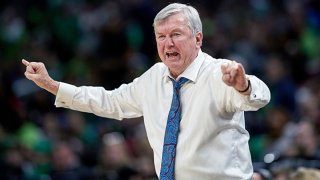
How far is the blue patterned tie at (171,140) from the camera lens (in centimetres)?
534

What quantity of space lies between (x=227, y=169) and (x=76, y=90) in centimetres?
108

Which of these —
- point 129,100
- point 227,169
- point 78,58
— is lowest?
point 227,169

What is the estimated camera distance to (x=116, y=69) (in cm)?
1245

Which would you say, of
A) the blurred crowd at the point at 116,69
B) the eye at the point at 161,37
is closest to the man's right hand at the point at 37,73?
the eye at the point at 161,37

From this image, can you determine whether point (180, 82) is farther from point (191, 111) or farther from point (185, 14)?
point (185, 14)

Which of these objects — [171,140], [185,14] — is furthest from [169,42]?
[171,140]

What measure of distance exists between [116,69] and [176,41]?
281 inches

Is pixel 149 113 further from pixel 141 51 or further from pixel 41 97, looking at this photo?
pixel 141 51

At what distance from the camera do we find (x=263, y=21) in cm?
1260

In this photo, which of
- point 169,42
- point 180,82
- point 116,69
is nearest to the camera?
point 169,42

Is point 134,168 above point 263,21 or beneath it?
beneath

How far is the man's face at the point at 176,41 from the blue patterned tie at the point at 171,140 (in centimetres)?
11

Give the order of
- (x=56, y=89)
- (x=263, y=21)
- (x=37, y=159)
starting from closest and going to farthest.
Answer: (x=56, y=89) < (x=37, y=159) < (x=263, y=21)

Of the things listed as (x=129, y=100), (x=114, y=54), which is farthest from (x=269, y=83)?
(x=129, y=100)
